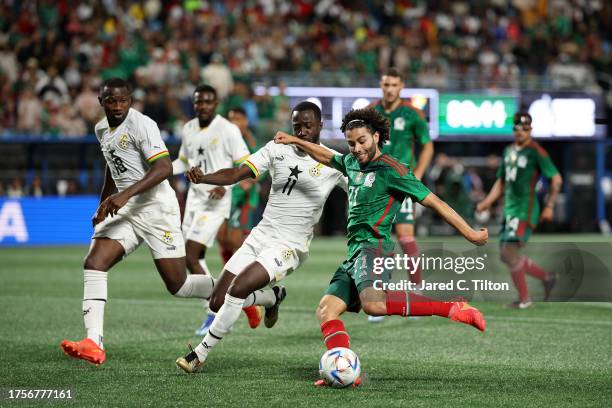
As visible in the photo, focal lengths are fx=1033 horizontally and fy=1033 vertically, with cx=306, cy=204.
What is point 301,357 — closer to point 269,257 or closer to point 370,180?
point 269,257

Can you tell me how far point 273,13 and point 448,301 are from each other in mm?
21286

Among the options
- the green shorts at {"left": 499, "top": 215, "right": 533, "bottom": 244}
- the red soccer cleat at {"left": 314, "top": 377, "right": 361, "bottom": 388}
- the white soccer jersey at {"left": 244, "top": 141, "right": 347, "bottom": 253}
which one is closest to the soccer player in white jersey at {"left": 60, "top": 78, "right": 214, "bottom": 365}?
the white soccer jersey at {"left": 244, "top": 141, "right": 347, "bottom": 253}

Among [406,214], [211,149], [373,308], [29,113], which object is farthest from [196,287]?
[29,113]

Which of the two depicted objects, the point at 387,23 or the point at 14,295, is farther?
the point at 387,23

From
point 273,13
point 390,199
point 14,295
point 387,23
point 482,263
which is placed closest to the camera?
point 482,263

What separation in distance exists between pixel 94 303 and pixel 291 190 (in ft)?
5.72

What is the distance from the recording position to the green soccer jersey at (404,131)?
1088 centimetres

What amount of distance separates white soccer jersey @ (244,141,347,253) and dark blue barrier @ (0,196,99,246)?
14926 mm

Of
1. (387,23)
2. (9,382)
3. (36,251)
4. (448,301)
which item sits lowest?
(36,251)

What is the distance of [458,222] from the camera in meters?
6.57

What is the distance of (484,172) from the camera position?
2766cm

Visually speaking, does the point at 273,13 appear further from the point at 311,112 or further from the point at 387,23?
the point at 311,112

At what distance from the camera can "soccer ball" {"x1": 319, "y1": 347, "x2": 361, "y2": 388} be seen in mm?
6676

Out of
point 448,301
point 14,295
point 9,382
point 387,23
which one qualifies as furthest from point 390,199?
point 387,23
